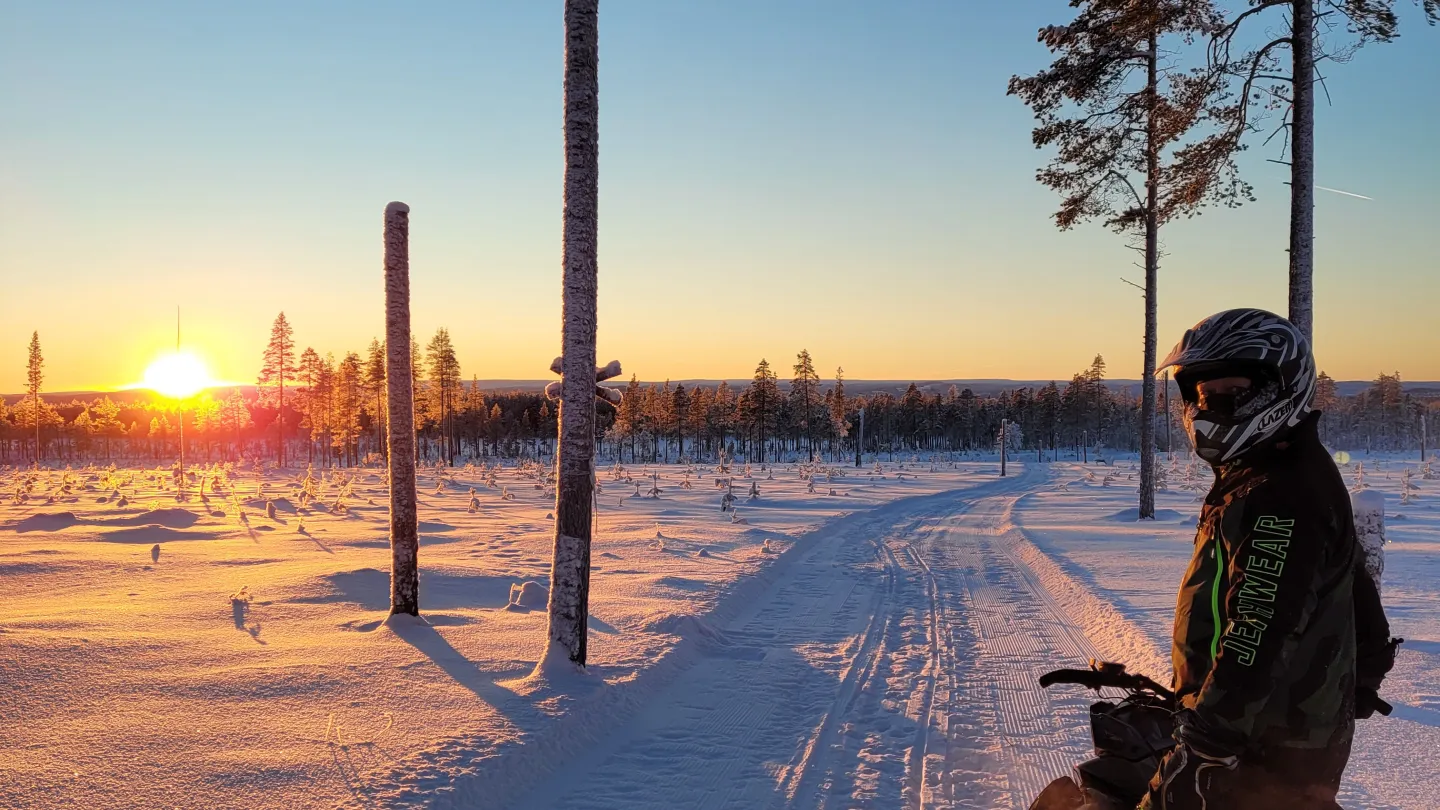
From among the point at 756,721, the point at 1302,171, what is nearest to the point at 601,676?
the point at 756,721

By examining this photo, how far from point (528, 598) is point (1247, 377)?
9.24m

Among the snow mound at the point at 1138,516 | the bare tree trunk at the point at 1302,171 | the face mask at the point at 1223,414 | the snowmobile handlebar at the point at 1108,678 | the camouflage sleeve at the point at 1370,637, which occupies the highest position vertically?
the bare tree trunk at the point at 1302,171

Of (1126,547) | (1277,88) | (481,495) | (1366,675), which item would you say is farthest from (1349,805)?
(481,495)

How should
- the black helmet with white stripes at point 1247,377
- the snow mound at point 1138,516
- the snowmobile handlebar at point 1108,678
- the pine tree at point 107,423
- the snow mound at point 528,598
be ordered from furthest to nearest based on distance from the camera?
1. the pine tree at point 107,423
2. the snow mound at point 1138,516
3. the snow mound at point 528,598
4. the snowmobile handlebar at point 1108,678
5. the black helmet with white stripes at point 1247,377

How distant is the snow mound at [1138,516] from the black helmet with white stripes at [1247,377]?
20.4m

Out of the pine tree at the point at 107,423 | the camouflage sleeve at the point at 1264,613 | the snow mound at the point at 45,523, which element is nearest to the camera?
the camouflage sleeve at the point at 1264,613

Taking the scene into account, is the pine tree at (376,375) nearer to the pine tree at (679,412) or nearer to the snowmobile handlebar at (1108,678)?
the pine tree at (679,412)

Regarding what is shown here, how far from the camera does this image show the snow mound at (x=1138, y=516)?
20533 mm

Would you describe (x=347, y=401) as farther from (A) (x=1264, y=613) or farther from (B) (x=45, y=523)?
(A) (x=1264, y=613)

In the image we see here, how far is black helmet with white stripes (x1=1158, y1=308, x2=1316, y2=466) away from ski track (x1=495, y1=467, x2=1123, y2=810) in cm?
312

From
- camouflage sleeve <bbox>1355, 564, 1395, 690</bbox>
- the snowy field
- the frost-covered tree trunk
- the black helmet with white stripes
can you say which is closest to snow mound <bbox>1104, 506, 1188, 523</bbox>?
the snowy field

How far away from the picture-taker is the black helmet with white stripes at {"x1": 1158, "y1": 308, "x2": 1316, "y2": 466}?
2.34 metres

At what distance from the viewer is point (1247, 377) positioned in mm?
2406

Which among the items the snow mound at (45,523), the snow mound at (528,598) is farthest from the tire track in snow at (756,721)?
the snow mound at (45,523)
